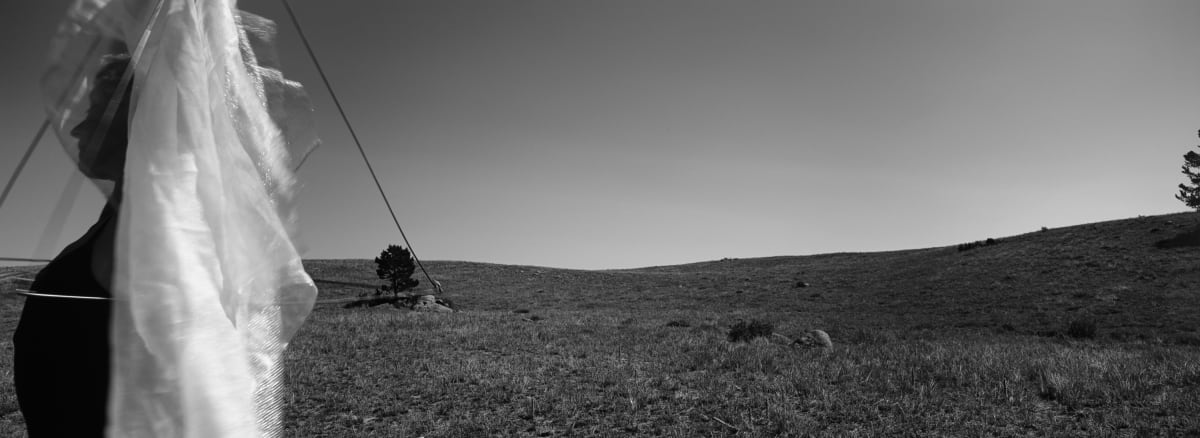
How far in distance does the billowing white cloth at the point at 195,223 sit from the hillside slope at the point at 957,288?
19.8m

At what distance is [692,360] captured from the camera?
1012cm

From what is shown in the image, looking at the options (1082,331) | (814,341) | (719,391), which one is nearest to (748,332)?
(814,341)

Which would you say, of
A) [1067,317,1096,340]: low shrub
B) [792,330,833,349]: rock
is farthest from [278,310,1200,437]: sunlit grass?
[1067,317,1096,340]: low shrub

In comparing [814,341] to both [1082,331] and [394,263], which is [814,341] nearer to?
[1082,331]

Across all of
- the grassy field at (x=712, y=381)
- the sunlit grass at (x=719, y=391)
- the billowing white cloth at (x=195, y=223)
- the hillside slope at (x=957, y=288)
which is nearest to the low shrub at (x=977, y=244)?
the hillside slope at (x=957, y=288)

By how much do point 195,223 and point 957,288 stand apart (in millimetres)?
35807

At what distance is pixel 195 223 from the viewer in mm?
1684

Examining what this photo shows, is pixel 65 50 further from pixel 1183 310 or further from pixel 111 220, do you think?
pixel 1183 310

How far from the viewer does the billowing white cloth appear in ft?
5.24

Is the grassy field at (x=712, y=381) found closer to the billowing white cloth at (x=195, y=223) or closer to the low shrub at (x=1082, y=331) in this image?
the low shrub at (x=1082, y=331)

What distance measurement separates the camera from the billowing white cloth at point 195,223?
62.9 inches

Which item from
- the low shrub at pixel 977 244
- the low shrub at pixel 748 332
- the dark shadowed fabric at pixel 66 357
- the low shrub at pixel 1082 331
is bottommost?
the low shrub at pixel 1082 331

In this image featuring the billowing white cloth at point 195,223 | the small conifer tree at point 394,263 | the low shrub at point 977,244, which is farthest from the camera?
the low shrub at point 977,244

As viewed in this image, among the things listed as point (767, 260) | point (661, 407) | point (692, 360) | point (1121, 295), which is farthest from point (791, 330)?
point (767, 260)
